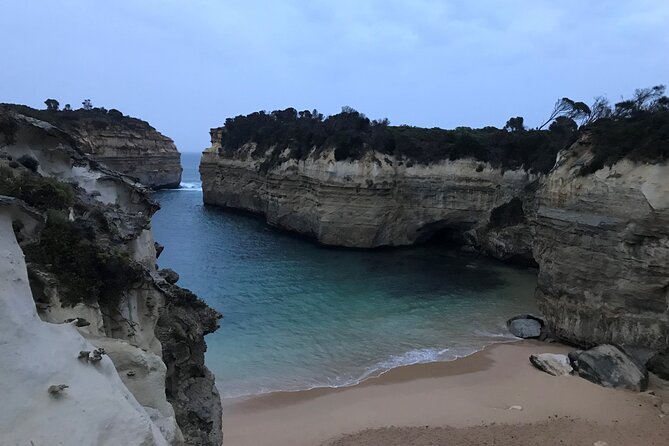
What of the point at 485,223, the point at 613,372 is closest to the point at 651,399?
the point at 613,372

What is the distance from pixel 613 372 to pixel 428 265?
16.8 metres

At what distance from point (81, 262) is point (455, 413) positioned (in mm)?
9831

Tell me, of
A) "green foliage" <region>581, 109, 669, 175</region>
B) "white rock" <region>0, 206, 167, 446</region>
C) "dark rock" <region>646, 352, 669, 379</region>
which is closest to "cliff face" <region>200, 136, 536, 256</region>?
"green foliage" <region>581, 109, 669, 175</region>

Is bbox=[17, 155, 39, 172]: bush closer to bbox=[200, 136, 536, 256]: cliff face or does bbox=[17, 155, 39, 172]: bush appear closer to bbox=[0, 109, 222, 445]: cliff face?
bbox=[0, 109, 222, 445]: cliff face

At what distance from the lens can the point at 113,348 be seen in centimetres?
539

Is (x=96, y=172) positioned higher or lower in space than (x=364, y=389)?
higher

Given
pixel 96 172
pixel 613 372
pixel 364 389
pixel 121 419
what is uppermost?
pixel 96 172

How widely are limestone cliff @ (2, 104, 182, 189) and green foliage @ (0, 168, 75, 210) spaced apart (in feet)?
179

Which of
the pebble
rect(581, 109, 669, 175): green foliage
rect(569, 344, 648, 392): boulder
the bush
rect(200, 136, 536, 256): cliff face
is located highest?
rect(581, 109, 669, 175): green foliage

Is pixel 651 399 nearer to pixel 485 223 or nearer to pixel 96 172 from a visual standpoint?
pixel 96 172

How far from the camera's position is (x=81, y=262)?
573cm

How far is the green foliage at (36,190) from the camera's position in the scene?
565cm

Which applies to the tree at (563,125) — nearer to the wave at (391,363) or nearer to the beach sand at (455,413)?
the wave at (391,363)

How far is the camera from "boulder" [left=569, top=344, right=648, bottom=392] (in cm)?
1312
